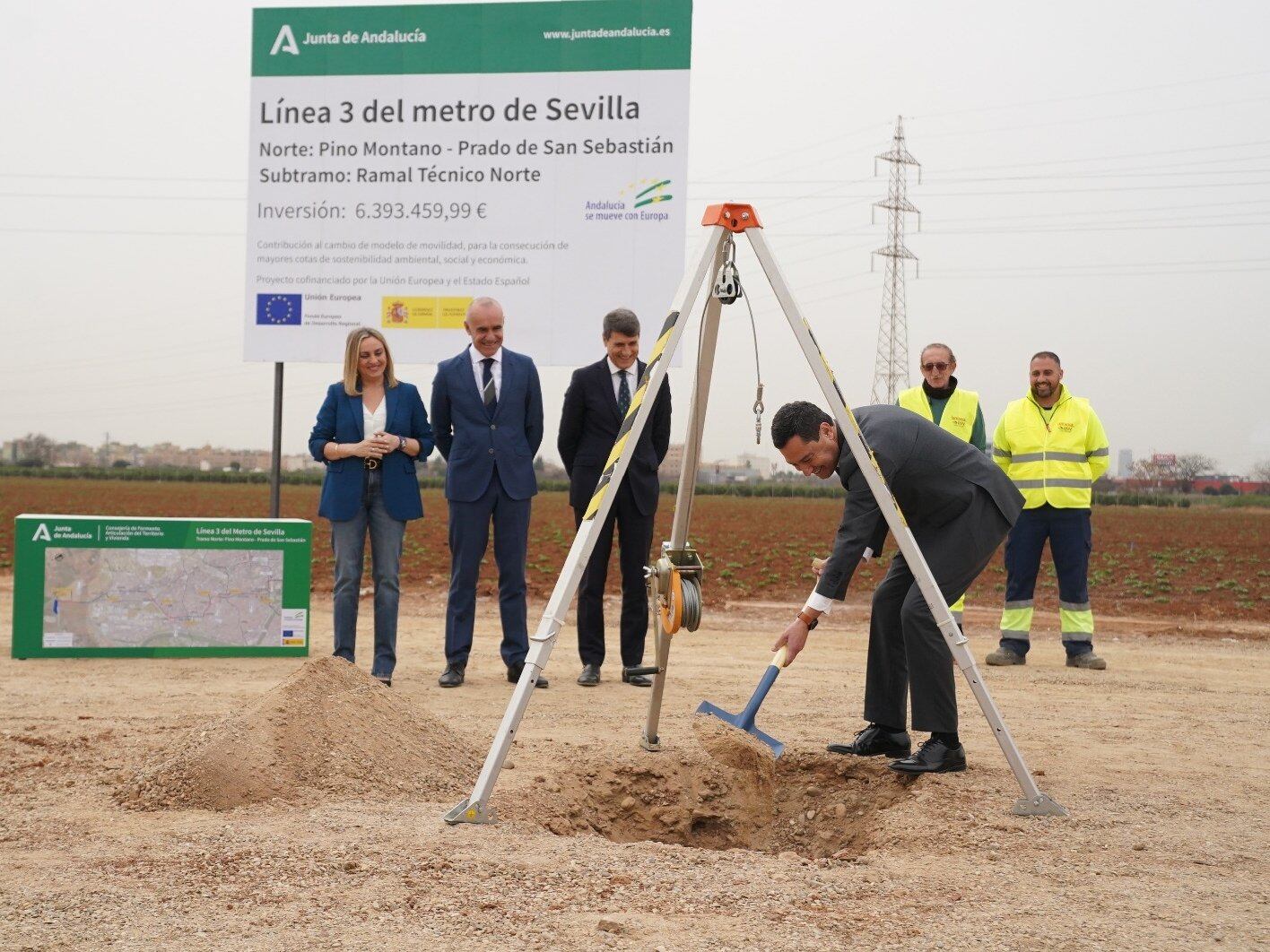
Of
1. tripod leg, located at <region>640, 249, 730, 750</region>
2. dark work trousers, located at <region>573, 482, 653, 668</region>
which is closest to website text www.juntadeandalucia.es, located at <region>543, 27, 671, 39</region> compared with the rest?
dark work trousers, located at <region>573, 482, 653, 668</region>

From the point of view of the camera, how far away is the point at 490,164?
9453 millimetres

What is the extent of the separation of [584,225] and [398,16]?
2281mm

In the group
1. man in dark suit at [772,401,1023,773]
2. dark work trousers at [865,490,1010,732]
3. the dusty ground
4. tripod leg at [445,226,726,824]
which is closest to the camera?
the dusty ground

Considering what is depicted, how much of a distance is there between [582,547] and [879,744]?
190 cm

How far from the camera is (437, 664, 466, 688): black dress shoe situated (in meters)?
6.90

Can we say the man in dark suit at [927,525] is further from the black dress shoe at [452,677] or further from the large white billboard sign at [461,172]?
the large white billboard sign at [461,172]

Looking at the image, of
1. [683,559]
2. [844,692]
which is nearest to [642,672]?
[683,559]

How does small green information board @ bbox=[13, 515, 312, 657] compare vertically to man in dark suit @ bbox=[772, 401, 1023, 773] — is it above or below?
below

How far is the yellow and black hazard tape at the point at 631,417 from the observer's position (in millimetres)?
4176

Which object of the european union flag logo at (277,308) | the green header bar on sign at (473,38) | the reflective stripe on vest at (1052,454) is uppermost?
the green header bar on sign at (473,38)


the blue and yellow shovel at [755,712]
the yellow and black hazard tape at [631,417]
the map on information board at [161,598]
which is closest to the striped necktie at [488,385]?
the map on information board at [161,598]

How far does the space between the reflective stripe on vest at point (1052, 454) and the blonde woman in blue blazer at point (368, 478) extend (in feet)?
13.5

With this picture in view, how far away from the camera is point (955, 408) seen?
26.5 feet

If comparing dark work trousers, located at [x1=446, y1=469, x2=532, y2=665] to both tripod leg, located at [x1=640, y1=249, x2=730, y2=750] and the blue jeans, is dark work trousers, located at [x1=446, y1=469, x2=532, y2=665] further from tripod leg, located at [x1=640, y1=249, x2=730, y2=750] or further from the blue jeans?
tripod leg, located at [x1=640, y1=249, x2=730, y2=750]
